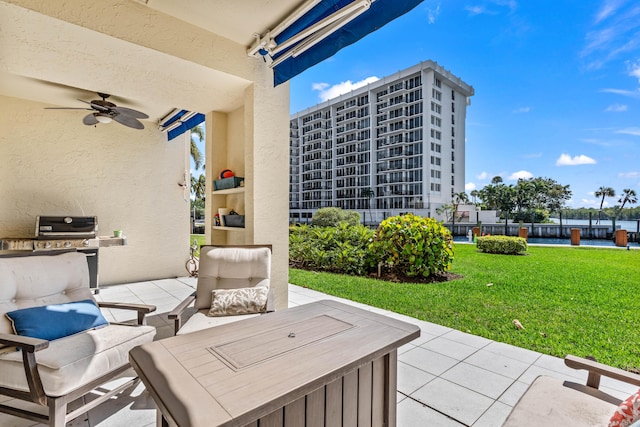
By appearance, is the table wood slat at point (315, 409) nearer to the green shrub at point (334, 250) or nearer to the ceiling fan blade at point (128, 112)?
the ceiling fan blade at point (128, 112)

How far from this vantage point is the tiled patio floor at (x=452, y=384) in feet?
5.88

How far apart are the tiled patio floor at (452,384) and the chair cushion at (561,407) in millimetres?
573

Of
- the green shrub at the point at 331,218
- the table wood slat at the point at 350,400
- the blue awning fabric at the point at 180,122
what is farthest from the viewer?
the green shrub at the point at 331,218

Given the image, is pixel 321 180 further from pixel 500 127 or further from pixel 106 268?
pixel 106 268

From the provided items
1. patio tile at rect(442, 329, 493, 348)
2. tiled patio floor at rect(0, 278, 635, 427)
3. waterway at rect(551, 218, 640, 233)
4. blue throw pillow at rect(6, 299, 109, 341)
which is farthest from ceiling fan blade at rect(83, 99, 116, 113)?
waterway at rect(551, 218, 640, 233)

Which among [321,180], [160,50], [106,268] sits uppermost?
[321,180]

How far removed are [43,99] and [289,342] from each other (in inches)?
206

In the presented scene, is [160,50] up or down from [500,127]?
down

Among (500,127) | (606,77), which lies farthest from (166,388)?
(500,127)

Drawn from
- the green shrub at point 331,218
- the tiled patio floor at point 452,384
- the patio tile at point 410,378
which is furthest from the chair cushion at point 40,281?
the green shrub at point 331,218

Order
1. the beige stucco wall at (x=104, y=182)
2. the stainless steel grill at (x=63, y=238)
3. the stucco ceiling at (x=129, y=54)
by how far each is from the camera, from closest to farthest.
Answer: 1. the stucco ceiling at (x=129, y=54)
2. the stainless steel grill at (x=63, y=238)
3. the beige stucco wall at (x=104, y=182)

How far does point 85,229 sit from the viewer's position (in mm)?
4434

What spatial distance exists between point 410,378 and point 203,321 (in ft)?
5.51

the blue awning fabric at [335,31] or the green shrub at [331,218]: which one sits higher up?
the blue awning fabric at [335,31]
